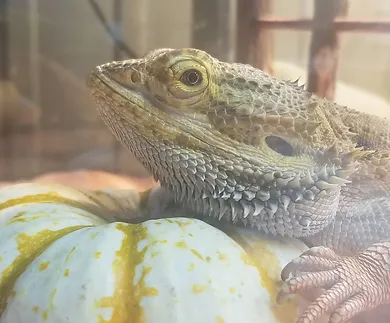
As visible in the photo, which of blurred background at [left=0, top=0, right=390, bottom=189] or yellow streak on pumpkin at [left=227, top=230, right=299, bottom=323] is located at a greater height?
blurred background at [left=0, top=0, right=390, bottom=189]

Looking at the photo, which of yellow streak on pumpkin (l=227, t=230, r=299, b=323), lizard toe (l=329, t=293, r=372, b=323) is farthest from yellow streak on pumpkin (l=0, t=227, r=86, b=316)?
lizard toe (l=329, t=293, r=372, b=323)

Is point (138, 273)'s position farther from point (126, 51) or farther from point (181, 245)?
point (126, 51)

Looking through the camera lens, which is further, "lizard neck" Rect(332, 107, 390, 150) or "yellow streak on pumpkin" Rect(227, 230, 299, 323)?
"lizard neck" Rect(332, 107, 390, 150)

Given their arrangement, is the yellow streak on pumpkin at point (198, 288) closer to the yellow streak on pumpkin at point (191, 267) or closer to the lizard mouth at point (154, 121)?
the yellow streak on pumpkin at point (191, 267)

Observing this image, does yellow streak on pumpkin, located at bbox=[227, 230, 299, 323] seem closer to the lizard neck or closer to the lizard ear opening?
the lizard ear opening

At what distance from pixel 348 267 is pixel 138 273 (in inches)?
11.0

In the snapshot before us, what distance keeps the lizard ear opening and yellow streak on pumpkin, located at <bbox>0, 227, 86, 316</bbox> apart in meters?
0.30

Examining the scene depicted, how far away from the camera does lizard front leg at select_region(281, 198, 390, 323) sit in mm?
663

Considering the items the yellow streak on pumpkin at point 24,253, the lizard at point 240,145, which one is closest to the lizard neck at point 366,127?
the lizard at point 240,145

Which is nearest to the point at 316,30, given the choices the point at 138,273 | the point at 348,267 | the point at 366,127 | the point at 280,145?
the point at 366,127

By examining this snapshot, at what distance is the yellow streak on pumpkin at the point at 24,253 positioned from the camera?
70 centimetres

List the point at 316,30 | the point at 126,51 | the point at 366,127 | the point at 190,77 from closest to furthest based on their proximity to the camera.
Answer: the point at 190,77 < the point at 366,127 < the point at 316,30 < the point at 126,51

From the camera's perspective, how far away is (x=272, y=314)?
67cm

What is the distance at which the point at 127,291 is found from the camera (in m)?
0.66
